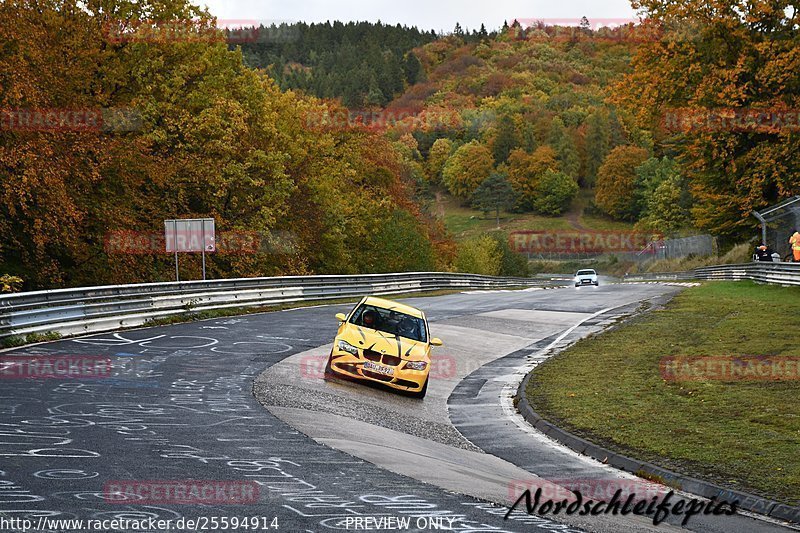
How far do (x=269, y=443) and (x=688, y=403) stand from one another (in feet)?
22.0

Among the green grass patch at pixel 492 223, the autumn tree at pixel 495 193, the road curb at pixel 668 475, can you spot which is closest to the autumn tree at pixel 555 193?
the green grass patch at pixel 492 223

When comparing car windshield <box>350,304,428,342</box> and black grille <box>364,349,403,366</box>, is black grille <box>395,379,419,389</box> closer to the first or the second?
black grille <box>364,349,403,366</box>

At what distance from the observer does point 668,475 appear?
9.52 metres

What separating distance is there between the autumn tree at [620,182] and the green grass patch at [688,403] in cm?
14882

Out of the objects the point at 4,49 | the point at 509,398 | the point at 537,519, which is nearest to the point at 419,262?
the point at 4,49

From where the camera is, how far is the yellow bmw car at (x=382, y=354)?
1548cm

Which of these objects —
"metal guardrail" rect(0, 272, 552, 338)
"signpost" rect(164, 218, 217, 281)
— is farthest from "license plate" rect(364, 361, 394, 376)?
"signpost" rect(164, 218, 217, 281)

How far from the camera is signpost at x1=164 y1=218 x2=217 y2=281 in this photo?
95.8ft

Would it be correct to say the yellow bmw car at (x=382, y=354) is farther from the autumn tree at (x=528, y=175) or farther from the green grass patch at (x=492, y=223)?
the autumn tree at (x=528, y=175)

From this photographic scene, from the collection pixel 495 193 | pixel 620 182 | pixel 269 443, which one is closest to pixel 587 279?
pixel 269 443

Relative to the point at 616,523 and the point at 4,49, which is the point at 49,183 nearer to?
the point at 4,49

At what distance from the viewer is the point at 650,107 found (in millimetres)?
46781

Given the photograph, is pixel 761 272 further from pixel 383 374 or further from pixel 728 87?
pixel 383 374

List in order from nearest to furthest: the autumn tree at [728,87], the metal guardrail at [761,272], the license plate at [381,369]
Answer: the license plate at [381,369], the metal guardrail at [761,272], the autumn tree at [728,87]
